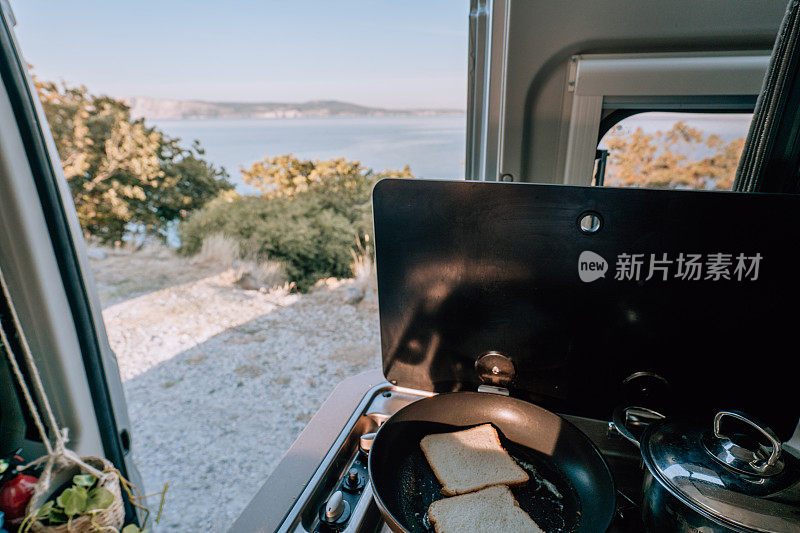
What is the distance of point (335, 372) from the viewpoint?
357cm

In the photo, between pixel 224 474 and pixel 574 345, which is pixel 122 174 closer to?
pixel 224 474

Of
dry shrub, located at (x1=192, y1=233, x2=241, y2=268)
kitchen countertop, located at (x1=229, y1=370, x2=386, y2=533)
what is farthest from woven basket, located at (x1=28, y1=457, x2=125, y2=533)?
dry shrub, located at (x1=192, y1=233, x2=241, y2=268)

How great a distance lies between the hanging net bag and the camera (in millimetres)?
1085

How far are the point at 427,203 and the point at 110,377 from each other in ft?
3.84

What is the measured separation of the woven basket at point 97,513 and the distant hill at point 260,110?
6.47 meters

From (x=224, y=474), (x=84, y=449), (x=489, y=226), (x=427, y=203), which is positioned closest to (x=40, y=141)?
(x=84, y=449)

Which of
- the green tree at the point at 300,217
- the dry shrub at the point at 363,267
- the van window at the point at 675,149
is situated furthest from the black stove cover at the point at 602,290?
the green tree at the point at 300,217

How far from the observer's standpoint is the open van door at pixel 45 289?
973 mm

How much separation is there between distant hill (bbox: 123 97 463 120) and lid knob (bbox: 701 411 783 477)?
669 cm

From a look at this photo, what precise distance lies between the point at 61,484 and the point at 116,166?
19.1 feet

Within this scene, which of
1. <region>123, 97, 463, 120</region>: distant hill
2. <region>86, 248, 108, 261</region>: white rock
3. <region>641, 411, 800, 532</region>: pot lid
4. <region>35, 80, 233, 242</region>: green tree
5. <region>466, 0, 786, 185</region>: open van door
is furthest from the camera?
<region>123, 97, 463, 120</region>: distant hill

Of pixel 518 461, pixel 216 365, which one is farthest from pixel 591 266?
pixel 216 365

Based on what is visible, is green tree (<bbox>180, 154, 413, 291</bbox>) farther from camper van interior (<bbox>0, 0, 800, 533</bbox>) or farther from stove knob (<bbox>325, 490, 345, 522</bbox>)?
stove knob (<bbox>325, 490, 345, 522</bbox>)

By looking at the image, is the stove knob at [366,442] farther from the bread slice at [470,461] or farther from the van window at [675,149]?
the van window at [675,149]
